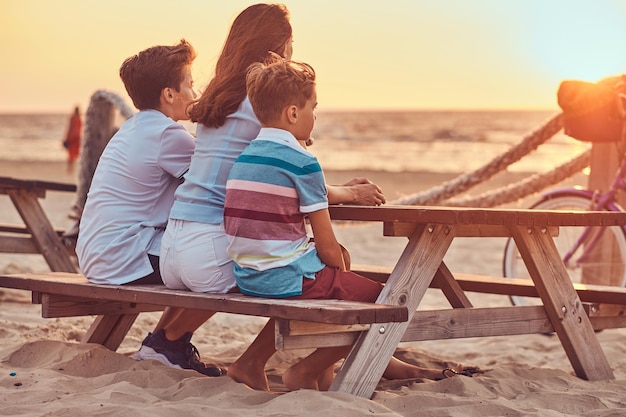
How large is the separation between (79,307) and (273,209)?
1.24 meters

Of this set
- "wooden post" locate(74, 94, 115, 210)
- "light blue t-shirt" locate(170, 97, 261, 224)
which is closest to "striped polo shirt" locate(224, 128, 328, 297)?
"light blue t-shirt" locate(170, 97, 261, 224)

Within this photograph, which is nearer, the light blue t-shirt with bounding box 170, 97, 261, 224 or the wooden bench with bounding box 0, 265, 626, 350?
the wooden bench with bounding box 0, 265, 626, 350

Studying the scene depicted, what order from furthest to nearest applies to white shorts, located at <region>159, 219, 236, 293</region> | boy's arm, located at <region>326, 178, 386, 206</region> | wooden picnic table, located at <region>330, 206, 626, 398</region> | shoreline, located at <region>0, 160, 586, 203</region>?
shoreline, located at <region>0, 160, 586, 203</region> → boy's arm, located at <region>326, 178, 386, 206</region> → white shorts, located at <region>159, 219, 236, 293</region> → wooden picnic table, located at <region>330, 206, 626, 398</region>

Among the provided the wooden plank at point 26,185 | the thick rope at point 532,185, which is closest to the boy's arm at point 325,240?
the wooden plank at point 26,185

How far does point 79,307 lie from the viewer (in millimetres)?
3992

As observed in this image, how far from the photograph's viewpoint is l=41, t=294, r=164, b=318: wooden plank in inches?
153

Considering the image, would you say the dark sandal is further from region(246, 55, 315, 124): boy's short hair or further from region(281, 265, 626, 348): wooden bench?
region(246, 55, 315, 124): boy's short hair

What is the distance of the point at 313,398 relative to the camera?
3068 mm

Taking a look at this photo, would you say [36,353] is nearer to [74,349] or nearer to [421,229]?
[74,349]

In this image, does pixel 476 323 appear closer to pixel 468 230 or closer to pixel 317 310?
pixel 468 230

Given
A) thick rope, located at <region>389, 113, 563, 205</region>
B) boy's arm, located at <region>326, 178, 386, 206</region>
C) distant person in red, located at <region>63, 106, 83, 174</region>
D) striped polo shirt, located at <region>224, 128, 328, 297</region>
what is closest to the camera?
striped polo shirt, located at <region>224, 128, 328, 297</region>

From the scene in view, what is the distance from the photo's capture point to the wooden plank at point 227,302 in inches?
114

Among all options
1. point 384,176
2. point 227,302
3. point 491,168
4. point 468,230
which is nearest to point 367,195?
point 468,230

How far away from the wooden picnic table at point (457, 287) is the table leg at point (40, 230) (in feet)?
9.44
